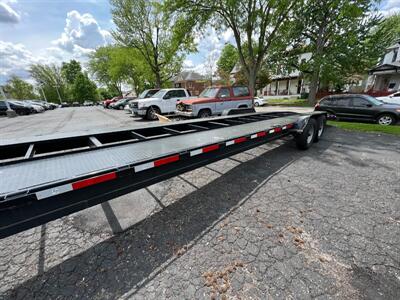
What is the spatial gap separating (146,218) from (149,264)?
2.83 feet

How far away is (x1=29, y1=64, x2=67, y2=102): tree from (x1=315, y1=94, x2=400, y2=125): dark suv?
7834cm

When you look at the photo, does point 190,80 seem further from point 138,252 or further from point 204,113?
point 138,252

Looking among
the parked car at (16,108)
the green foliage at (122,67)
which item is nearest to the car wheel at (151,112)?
the green foliage at (122,67)

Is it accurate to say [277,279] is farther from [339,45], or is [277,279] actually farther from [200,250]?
[339,45]

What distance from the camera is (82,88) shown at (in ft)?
212

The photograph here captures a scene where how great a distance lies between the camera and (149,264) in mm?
2131

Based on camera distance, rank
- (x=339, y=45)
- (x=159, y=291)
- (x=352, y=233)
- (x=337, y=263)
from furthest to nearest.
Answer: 1. (x=339, y=45)
2. (x=352, y=233)
3. (x=337, y=263)
4. (x=159, y=291)

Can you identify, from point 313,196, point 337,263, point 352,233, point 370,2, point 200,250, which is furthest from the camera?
point 370,2

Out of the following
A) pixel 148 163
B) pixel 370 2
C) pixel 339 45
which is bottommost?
pixel 148 163

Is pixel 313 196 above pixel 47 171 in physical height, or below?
below

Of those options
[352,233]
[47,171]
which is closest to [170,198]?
[47,171]

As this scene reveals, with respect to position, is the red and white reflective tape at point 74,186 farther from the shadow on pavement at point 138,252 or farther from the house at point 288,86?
the house at point 288,86

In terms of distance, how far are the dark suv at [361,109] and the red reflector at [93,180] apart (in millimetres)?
12271

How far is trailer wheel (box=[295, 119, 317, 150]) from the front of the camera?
5.57 meters
